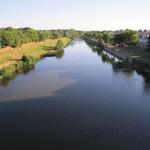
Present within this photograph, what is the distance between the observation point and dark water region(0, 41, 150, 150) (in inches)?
712

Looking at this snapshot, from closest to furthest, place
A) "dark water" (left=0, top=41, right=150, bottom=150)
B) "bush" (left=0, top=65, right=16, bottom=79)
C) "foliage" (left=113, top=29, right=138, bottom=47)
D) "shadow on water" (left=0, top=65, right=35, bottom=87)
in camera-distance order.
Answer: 1. "dark water" (left=0, top=41, right=150, bottom=150)
2. "shadow on water" (left=0, top=65, right=35, bottom=87)
3. "bush" (left=0, top=65, right=16, bottom=79)
4. "foliage" (left=113, top=29, right=138, bottom=47)

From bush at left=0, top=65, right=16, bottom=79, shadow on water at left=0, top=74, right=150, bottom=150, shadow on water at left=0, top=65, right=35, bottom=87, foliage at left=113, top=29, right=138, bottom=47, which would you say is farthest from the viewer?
foliage at left=113, top=29, right=138, bottom=47

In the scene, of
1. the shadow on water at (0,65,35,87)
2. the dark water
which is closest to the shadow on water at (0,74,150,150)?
the dark water

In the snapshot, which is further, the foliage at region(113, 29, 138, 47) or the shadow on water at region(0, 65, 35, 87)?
the foliage at region(113, 29, 138, 47)

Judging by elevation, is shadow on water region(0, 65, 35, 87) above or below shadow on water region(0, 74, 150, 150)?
below

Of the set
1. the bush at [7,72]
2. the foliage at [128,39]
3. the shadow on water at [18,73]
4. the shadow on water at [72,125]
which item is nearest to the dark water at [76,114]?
the shadow on water at [72,125]

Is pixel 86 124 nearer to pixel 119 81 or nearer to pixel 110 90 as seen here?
pixel 110 90

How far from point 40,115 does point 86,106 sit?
466 cm

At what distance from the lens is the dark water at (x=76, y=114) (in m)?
18.1

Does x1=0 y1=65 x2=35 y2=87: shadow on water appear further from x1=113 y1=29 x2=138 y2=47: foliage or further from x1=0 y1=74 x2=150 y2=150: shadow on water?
x1=113 y1=29 x2=138 y2=47: foliage

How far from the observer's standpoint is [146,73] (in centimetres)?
4078

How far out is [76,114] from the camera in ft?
75.9

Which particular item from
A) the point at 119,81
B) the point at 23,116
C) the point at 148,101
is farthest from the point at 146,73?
the point at 23,116

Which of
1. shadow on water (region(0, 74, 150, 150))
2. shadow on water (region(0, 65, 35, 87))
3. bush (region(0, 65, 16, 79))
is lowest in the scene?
shadow on water (region(0, 65, 35, 87))
